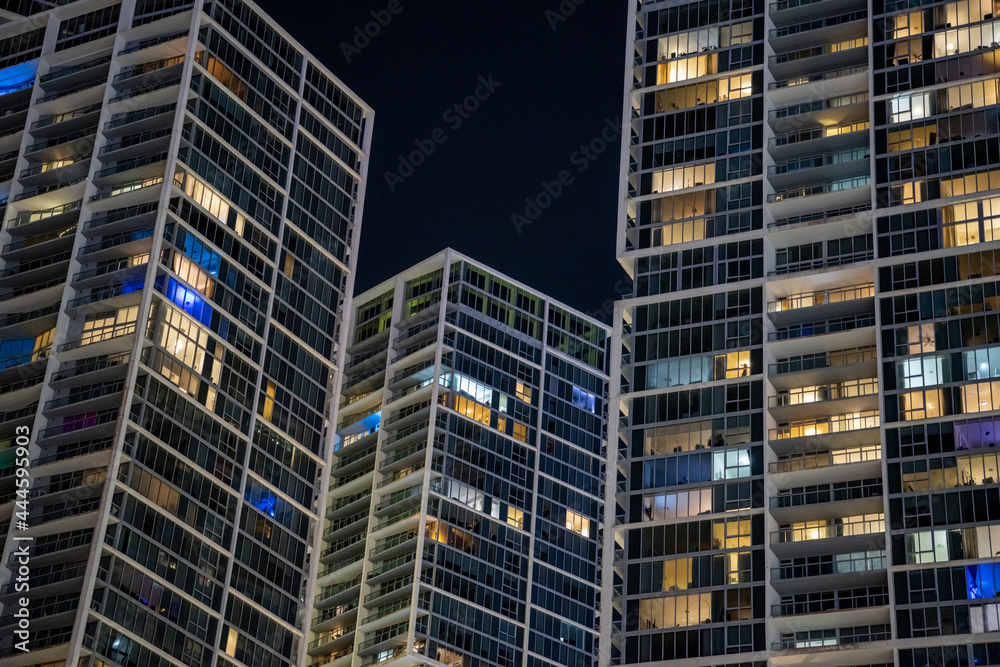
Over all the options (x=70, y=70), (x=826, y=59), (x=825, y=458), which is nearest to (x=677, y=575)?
(x=825, y=458)

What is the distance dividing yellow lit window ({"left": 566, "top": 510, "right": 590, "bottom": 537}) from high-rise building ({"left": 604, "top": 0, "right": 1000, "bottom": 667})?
52.3 m

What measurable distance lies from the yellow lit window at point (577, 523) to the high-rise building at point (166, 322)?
1603 inches

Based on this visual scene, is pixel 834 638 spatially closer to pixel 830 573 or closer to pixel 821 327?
pixel 830 573

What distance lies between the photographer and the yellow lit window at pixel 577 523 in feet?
600

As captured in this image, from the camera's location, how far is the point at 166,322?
450ft

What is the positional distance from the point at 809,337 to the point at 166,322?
55.2 metres

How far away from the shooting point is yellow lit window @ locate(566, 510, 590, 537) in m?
183

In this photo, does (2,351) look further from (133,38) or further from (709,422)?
(709,422)

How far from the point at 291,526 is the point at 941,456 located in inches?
2399

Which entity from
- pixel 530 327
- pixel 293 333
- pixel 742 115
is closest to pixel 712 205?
pixel 742 115

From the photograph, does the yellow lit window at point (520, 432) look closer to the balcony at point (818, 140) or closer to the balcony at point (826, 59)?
the balcony at point (818, 140)

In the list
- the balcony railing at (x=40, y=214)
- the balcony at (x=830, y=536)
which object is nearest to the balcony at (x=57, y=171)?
the balcony railing at (x=40, y=214)

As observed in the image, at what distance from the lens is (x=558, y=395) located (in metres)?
187

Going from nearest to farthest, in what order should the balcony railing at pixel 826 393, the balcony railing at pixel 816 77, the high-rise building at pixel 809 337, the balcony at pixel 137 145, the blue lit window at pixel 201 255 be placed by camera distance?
the high-rise building at pixel 809 337
the balcony railing at pixel 826 393
the balcony railing at pixel 816 77
the blue lit window at pixel 201 255
the balcony at pixel 137 145
